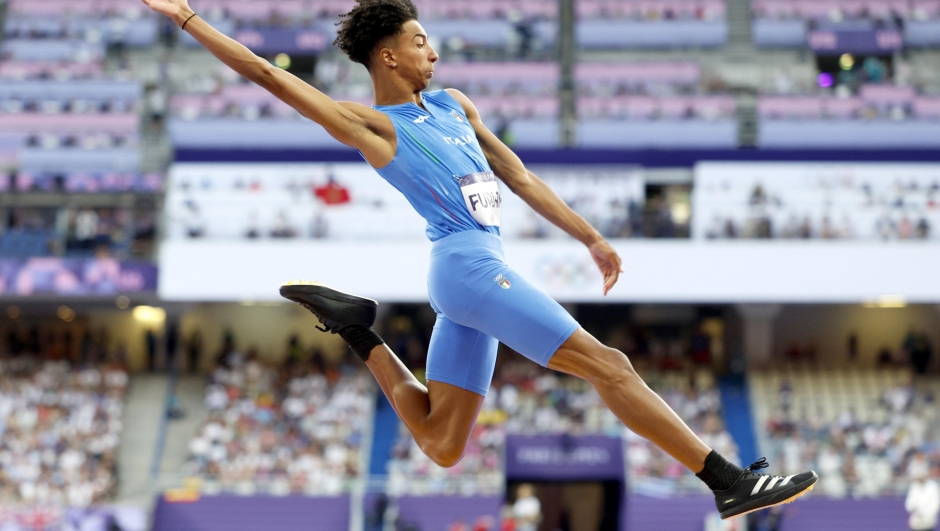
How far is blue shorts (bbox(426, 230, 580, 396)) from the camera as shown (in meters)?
4.75

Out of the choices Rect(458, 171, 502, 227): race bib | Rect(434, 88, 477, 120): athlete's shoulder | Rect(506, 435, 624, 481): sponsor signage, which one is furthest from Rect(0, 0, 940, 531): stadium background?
Rect(458, 171, 502, 227): race bib

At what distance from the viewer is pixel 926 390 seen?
83.8ft

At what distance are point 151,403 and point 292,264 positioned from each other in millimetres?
5153

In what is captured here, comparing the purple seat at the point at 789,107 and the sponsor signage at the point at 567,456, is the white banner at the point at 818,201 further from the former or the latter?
the sponsor signage at the point at 567,456

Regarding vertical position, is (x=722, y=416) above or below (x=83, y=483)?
above

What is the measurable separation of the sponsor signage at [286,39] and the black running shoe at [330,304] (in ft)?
82.0

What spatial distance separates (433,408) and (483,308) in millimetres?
872

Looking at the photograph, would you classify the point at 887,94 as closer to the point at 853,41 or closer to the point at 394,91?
the point at 853,41

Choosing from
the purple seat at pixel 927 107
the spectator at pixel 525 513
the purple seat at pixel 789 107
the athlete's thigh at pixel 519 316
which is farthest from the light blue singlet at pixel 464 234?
the purple seat at pixel 927 107

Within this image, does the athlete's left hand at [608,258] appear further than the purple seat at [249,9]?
No

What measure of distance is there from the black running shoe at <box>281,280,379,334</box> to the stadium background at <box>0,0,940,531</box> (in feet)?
48.4

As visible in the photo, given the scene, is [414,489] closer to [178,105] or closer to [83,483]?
[83,483]

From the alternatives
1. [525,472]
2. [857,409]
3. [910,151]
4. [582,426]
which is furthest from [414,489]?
[910,151]

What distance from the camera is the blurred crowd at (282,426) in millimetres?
21781
